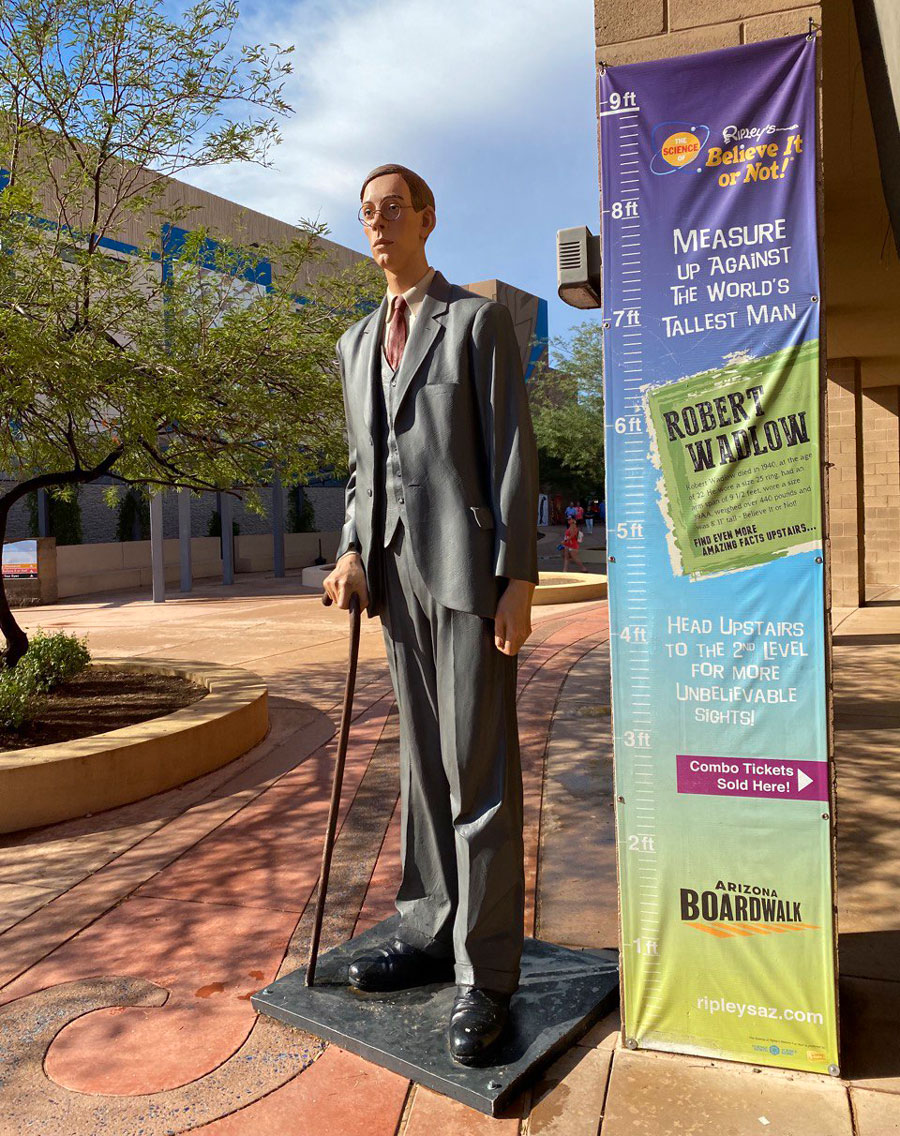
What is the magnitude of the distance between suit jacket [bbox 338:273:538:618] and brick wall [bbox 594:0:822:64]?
74cm

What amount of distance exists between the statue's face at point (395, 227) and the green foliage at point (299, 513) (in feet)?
81.2

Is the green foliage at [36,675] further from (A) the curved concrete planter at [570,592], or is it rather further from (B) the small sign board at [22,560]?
(B) the small sign board at [22,560]

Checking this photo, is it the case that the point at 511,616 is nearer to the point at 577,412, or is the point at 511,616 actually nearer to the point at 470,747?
the point at 470,747

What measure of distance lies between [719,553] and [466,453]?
0.72 metres

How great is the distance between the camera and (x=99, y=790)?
16.1 ft

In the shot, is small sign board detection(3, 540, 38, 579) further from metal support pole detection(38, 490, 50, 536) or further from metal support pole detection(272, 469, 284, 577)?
metal support pole detection(272, 469, 284, 577)

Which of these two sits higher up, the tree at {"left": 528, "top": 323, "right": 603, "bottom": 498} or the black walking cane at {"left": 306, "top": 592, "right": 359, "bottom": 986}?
the tree at {"left": 528, "top": 323, "right": 603, "bottom": 498}

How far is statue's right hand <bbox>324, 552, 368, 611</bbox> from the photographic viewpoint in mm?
2801

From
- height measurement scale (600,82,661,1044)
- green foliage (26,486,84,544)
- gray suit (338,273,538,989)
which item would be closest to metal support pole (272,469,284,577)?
green foliage (26,486,84,544)

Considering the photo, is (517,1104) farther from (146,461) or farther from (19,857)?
(146,461)

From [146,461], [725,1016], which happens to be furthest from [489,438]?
[146,461]

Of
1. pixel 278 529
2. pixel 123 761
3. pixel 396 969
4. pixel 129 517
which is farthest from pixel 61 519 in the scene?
pixel 396 969

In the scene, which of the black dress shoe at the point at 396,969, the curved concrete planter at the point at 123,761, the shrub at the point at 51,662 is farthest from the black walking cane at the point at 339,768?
the shrub at the point at 51,662

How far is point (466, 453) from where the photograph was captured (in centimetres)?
265
